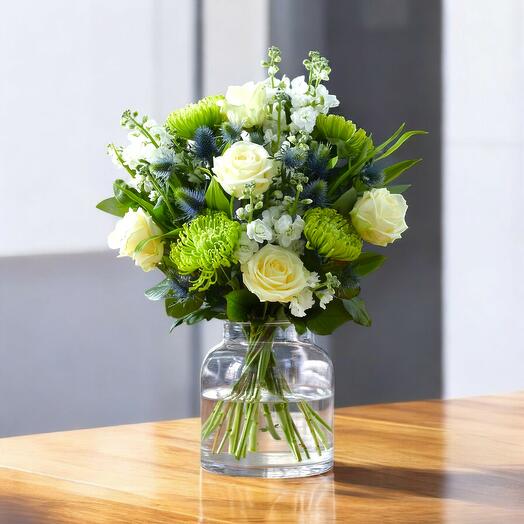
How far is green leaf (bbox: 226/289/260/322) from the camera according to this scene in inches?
51.1

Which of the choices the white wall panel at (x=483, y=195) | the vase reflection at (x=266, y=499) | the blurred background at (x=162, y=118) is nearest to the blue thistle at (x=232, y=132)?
the vase reflection at (x=266, y=499)

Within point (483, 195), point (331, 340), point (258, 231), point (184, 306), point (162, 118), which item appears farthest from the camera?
point (483, 195)

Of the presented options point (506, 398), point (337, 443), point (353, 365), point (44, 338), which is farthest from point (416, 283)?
point (337, 443)

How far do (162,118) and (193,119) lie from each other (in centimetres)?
196

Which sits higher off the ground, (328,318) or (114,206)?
(114,206)

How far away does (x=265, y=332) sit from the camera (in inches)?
52.4

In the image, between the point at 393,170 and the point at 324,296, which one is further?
the point at 393,170

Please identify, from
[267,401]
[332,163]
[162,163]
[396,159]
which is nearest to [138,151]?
[162,163]

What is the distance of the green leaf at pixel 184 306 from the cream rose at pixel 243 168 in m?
0.15

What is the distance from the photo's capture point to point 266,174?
1271mm

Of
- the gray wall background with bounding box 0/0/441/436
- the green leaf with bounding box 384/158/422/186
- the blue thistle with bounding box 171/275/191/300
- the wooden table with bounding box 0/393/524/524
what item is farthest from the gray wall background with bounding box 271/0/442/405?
the blue thistle with bounding box 171/275/191/300

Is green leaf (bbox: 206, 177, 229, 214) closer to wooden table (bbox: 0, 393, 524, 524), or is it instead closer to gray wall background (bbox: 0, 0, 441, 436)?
wooden table (bbox: 0, 393, 524, 524)

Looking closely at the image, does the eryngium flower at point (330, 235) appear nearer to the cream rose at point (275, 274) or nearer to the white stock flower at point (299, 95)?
the cream rose at point (275, 274)

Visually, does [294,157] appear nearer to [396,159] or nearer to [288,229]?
[288,229]
